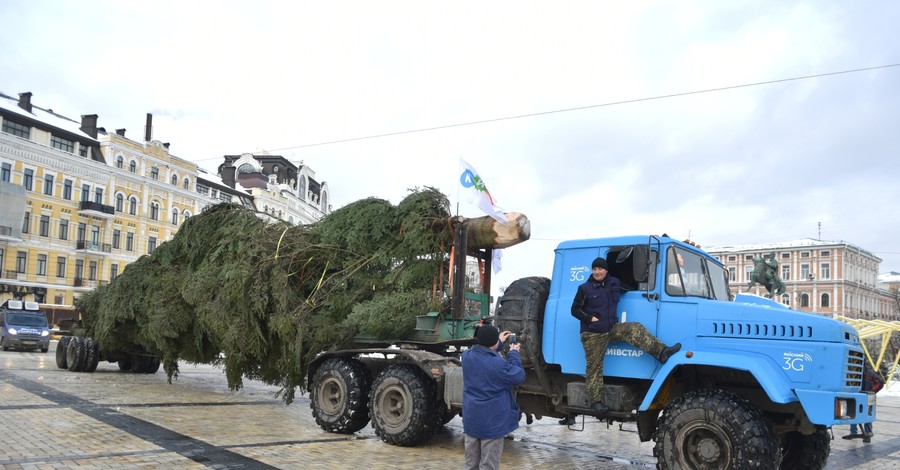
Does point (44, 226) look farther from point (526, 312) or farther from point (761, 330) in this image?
point (761, 330)

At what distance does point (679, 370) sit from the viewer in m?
7.72

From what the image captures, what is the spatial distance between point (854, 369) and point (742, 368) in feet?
4.06

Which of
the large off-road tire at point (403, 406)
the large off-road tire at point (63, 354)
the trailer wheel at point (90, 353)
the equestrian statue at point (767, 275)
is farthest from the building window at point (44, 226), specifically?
the large off-road tire at point (403, 406)

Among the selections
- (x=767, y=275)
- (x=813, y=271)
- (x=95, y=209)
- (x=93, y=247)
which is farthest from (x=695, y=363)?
(x=813, y=271)

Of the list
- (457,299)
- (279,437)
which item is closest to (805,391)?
(457,299)

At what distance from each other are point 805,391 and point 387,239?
6.35 metres

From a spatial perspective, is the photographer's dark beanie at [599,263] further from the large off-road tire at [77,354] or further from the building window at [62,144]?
the building window at [62,144]

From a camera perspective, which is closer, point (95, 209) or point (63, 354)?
point (63, 354)

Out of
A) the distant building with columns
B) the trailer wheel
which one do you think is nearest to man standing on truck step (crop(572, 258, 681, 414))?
the trailer wheel

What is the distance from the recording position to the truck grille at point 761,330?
22.7 ft

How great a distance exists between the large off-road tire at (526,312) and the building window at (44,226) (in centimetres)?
5346

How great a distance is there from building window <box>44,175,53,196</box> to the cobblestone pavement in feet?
141

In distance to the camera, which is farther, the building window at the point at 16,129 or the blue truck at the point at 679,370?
the building window at the point at 16,129

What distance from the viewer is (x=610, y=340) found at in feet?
25.5
